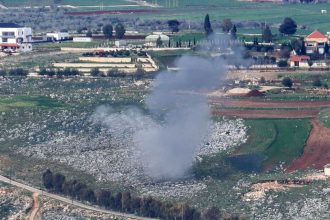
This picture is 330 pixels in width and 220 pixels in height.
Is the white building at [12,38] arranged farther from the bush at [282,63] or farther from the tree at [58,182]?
the tree at [58,182]

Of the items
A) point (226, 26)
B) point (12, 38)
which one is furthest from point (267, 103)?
point (12, 38)

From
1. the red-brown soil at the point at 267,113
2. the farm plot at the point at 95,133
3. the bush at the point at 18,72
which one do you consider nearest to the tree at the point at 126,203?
the farm plot at the point at 95,133

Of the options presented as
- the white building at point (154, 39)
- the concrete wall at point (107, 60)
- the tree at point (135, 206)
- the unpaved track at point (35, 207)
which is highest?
the white building at point (154, 39)

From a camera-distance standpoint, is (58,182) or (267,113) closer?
(58,182)

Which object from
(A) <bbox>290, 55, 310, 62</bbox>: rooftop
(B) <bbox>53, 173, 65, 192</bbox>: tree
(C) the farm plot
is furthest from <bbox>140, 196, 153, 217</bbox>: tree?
(A) <bbox>290, 55, 310, 62</bbox>: rooftop

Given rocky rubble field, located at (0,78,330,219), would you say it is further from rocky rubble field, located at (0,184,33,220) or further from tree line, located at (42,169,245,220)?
tree line, located at (42,169,245,220)

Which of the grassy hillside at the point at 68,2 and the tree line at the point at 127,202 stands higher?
the grassy hillside at the point at 68,2

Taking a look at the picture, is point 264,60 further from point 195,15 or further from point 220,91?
point 195,15

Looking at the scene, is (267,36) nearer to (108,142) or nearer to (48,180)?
(108,142)
